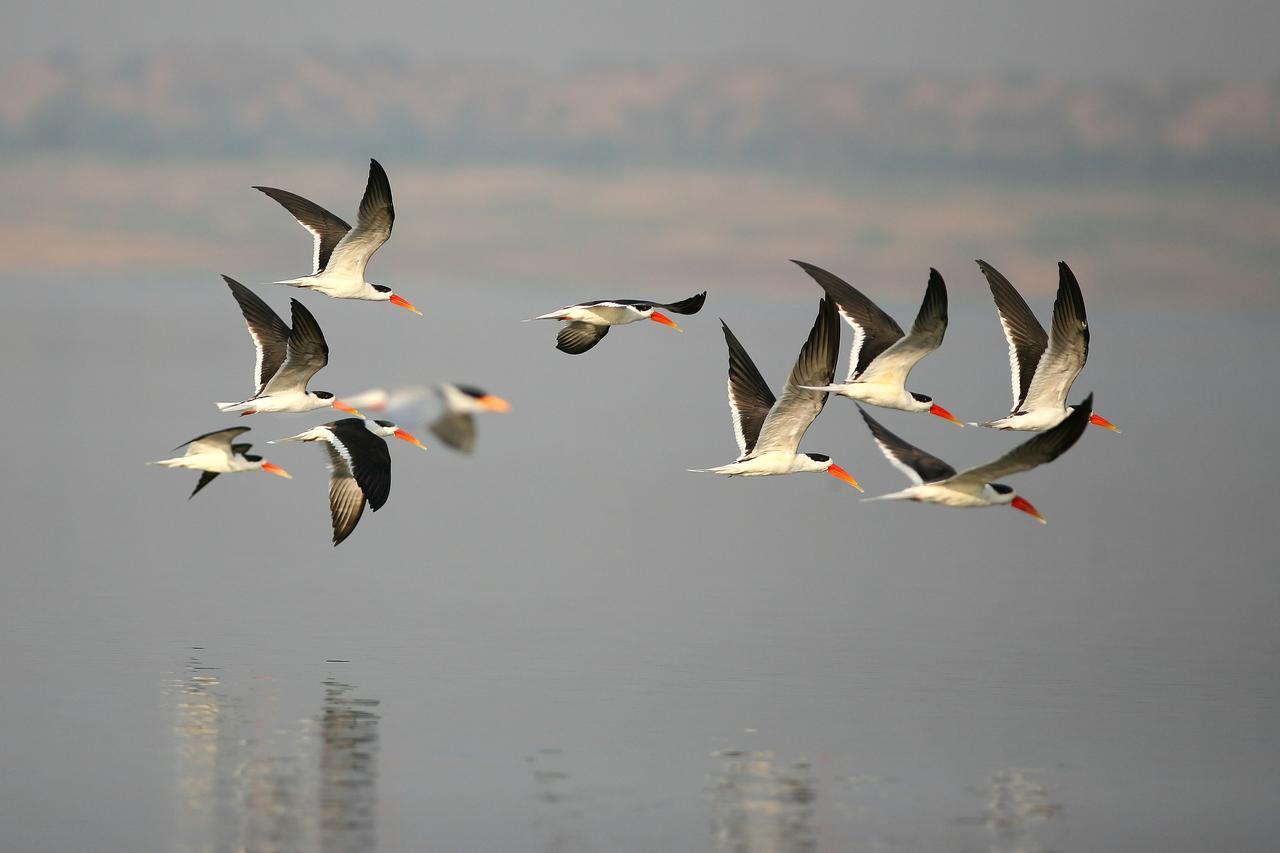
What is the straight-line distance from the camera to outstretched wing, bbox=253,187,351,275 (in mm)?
31297

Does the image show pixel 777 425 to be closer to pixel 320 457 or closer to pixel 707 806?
pixel 707 806

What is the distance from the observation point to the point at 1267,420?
81.5m

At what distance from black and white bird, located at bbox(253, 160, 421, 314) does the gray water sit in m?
5.15

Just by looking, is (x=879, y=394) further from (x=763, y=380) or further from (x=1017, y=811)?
(x=1017, y=811)

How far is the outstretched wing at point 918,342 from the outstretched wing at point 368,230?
656 centimetres

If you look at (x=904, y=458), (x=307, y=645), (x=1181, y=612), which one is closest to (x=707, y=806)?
(x=904, y=458)

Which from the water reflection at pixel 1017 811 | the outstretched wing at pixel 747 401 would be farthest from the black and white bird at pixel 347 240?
the water reflection at pixel 1017 811

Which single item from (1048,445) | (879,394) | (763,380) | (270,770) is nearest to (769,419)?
(763,380)

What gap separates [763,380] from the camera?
30.1 m

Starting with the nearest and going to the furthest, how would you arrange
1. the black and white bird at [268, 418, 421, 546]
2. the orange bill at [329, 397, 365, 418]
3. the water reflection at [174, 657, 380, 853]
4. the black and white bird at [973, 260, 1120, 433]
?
the water reflection at [174, 657, 380, 853] < the orange bill at [329, 397, 365, 418] < the black and white bird at [973, 260, 1120, 433] < the black and white bird at [268, 418, 421, 546]

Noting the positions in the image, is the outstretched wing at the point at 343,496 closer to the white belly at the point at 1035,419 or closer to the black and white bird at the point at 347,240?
the black and white bird at the point at 347,240

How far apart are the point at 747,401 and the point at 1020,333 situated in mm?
3759

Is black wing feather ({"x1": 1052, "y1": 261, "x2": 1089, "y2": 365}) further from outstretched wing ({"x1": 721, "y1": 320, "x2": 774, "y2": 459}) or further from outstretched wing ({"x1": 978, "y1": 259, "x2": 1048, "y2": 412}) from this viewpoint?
outstretched wing ({"x1": 721, "y1": 320, "x2": 774, "y2": 459})

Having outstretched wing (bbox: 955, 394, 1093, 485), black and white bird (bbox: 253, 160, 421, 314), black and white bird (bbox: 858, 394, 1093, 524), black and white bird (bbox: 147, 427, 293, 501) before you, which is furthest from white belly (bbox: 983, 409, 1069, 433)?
black and white bird (bbox: 147, 427, 293, 501)
